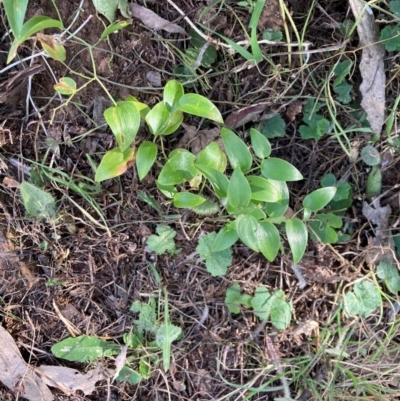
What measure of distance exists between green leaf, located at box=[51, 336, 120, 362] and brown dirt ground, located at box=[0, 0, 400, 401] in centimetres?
3

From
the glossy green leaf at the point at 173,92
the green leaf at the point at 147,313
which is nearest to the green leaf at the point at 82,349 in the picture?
the green leaf at the point at 147,313

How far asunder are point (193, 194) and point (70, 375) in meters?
0.72

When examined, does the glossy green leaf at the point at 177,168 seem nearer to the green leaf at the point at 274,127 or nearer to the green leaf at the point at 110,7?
the green leaf at the point at 274,127

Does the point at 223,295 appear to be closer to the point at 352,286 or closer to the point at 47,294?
the point at 352,286

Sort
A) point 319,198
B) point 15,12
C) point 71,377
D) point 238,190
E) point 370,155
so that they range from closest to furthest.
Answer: point 15,12
point 238,190
point 319,198
point 370,155
point 71,377

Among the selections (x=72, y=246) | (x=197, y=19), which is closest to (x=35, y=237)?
(x=72, y=246)

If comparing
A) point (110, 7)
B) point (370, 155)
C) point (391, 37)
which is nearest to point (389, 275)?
point (370, 155)

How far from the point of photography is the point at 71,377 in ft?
4.50

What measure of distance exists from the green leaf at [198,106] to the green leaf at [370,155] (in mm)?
463

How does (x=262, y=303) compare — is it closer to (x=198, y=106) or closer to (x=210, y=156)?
(x=210, y=156)

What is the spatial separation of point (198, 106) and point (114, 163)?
288mm

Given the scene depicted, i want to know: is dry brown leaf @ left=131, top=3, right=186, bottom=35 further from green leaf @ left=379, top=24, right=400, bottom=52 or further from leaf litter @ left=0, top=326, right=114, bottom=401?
leaf litter @ left=0, top=326, right=114, bottom=401

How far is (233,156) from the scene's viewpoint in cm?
112

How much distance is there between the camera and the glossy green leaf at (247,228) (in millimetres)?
1108
